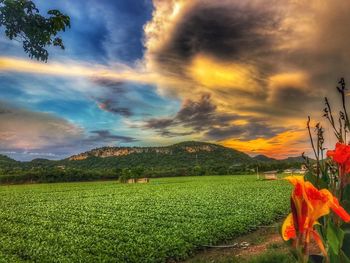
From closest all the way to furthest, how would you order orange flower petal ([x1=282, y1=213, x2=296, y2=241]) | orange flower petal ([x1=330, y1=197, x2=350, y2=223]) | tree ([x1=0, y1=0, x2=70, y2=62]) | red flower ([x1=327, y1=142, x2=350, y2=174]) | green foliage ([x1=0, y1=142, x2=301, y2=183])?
orange flower petal ([x1=330, y1=197, x2=350, y2=223]) < orange flower petal ([x1=282, y1=213, x2=296, y2=241]) < red flower ([x1=327, y1=142, x2=350, y2=174]) < tree ([x1=0, y1=0, x2=70, y2=62]) < green foliage ([x1=0, y1=142, x2=301, y2=183])

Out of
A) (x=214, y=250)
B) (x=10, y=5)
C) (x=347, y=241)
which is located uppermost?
(x=10, y=5)

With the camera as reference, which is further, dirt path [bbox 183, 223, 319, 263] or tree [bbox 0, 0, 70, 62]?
dirt path [bbox 183, 223, 319, 263]

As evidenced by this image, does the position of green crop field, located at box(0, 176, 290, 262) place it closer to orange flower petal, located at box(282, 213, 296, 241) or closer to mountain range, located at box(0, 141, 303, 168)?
orange flower petal, located at box(282, 213, 296, 241)

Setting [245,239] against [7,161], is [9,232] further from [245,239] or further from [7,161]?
[7,161]

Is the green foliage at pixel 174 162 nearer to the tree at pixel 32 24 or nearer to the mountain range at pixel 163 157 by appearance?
the mountain range at pixel 163 157

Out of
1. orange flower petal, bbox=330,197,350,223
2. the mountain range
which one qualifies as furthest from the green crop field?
the mountain range

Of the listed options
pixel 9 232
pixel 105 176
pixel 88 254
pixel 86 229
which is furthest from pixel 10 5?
pixel 105 176

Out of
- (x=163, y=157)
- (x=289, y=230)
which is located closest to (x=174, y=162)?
(x=163, y=157)

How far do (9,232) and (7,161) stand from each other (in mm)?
74753

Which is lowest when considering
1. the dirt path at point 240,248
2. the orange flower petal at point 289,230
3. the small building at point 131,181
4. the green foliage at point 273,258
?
the dirt path at point 240,248

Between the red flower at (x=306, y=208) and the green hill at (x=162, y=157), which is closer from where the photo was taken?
the red flower at (x=306, y=208)

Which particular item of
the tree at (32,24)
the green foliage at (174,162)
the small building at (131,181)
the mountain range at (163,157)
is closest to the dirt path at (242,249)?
the tree at (32,24)

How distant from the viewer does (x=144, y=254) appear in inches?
372

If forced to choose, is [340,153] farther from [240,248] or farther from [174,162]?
[174,162]
